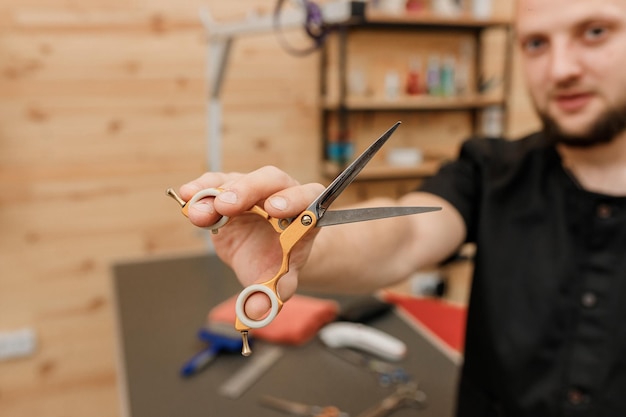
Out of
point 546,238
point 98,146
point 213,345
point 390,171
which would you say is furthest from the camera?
point 390,171

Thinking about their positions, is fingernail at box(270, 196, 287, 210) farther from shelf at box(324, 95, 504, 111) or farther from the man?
shelf at box(324, 95, 504, 111)

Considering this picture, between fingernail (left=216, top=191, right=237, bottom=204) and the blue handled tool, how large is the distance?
688 millimetres

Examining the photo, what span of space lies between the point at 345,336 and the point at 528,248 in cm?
38

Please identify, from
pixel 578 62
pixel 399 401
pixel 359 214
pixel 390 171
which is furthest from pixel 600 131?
pixel 390 171

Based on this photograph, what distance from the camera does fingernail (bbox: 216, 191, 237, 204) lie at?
0.44 meters

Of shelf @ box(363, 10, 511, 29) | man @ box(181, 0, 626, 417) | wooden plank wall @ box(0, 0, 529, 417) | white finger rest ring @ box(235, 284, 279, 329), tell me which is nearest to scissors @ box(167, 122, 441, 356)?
white finger rest ring @ box(235, 284, 279, 329)

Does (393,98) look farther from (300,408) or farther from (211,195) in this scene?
(211,195)

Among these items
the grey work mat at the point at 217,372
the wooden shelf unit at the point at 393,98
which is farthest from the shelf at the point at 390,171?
the grey work mat at the point at 217,372

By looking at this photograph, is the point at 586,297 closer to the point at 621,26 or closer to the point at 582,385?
the point at 582,385

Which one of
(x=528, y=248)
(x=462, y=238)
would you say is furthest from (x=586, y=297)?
(x=462, y=238)

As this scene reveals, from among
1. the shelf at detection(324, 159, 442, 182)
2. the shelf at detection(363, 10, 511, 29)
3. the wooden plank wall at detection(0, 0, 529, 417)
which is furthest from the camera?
the shelf at detection(324, 159, 442, 182)

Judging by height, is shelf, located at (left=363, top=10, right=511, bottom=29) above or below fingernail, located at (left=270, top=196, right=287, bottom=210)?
above

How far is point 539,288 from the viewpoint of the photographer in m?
0.99

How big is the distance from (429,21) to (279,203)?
171 centimetres
